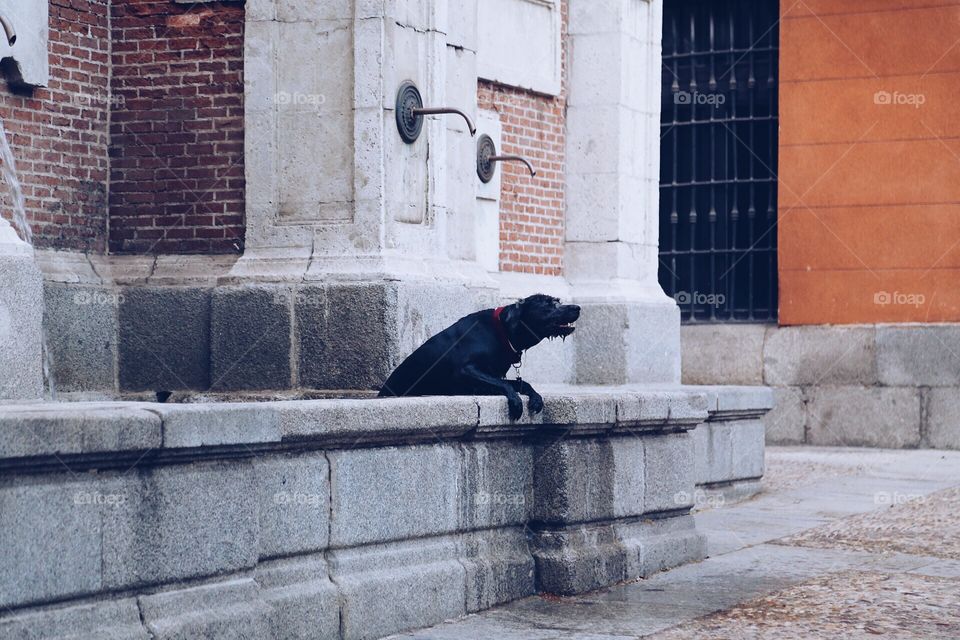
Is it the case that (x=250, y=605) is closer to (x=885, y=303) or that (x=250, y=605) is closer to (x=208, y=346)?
(x=208, y=346)

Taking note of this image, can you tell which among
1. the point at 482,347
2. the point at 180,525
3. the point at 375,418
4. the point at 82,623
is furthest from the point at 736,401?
the point at 82,623

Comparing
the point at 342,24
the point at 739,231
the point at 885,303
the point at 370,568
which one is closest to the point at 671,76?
the point at 739,231

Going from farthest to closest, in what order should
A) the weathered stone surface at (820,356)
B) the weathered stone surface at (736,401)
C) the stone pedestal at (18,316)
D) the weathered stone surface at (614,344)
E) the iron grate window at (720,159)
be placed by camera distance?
the iron grate window at (720,159), the weathered stone surface at (820,356), the weathered stone surface at (614,344), the weathered stone surface at (736,401), the stone pedestal at (18,316)

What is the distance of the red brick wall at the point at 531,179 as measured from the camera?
12.2 meters

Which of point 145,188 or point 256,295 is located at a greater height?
point 145,188

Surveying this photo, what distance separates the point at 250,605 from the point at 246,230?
4487mm

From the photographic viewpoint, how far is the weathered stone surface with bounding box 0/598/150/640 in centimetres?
445

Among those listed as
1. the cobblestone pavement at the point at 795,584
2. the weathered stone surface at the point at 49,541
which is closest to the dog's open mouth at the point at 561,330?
the cobblestone pavement at the point at 795,584

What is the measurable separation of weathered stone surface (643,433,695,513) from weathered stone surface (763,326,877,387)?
7.60 m

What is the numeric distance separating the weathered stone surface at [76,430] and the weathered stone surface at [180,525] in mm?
169

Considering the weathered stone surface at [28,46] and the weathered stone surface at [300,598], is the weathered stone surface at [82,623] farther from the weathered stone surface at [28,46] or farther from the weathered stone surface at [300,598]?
the weathered stone surface at [28,46]

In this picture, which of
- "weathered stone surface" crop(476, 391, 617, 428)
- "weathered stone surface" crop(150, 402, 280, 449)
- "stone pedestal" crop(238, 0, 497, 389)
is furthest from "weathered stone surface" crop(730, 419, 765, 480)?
"weathered stone surface" crop(150, 402, 280, 449)

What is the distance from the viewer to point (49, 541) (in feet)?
14.9

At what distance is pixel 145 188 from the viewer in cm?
989
